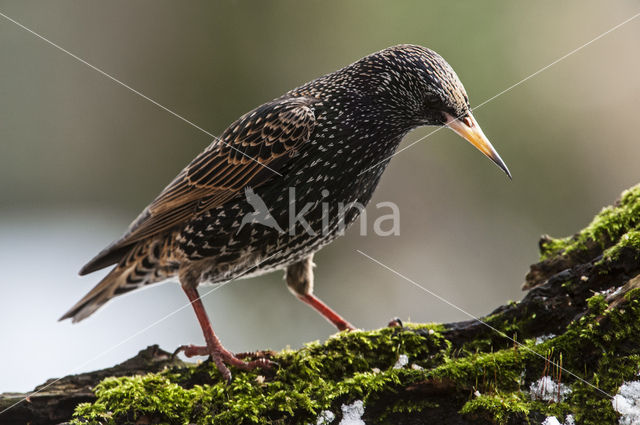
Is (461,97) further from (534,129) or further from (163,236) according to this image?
(534,129)

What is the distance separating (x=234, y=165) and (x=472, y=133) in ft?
5.04

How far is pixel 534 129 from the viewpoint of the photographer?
291 inches

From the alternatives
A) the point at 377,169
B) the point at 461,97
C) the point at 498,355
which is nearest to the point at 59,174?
the point at 377,169

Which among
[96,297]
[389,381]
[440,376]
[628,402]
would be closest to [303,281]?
[96,297]

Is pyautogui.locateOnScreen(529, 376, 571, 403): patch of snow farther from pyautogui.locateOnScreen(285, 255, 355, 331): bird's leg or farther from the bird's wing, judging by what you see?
pyautogui.locateOnScreen(285, 255, 355, 331): bird's leg

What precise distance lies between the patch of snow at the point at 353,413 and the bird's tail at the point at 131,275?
188cm

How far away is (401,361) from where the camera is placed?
2922mm

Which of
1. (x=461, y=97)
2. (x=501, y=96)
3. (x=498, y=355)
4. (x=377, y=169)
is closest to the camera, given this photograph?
(x=498, y=355)

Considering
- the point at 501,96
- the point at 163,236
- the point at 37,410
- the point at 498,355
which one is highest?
the point at 501,96

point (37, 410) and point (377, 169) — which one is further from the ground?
point (377, 169)

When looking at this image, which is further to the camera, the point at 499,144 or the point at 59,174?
the point at 59,174

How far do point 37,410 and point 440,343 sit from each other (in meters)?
2.07

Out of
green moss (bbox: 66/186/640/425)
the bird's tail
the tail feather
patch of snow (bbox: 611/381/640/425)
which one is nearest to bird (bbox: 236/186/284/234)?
the bird's tail

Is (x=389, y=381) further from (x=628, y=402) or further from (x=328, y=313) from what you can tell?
(x=328, y=313)
